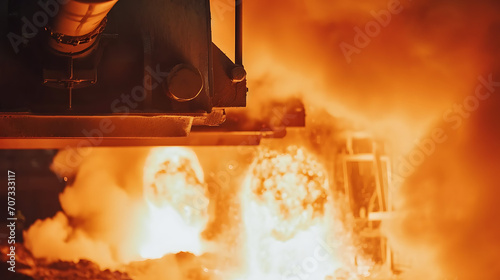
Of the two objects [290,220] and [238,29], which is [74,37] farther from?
[290,220]

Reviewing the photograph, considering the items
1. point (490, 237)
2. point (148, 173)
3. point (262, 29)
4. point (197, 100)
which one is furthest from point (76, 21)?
point (490, 237)

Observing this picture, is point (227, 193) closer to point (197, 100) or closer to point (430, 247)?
point (430, 247)

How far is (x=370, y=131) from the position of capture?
4.42 metres

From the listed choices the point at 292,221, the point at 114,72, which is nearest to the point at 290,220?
the point at 292,221

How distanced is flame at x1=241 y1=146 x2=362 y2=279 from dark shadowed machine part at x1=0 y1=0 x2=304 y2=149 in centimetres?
222

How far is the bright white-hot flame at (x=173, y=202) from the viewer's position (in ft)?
14.6

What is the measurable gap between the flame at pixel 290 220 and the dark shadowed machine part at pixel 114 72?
2.22 metres

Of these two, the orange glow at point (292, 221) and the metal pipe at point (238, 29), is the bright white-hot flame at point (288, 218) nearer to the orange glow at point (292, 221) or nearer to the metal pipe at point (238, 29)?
the orange glow at point (292, 221)

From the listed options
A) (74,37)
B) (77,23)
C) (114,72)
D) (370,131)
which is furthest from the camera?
(370,131)

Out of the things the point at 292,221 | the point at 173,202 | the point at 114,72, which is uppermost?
the point at 114,72

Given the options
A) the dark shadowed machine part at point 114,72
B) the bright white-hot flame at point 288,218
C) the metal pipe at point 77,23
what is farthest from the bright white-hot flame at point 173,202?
the metal pipe at point 77,23

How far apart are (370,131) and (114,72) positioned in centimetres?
287

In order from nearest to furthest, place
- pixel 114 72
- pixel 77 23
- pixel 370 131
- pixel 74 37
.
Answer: pixel 77 23
pixel 74 37
pixel 114 72
pixel 370 131

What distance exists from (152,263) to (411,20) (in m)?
3.01
